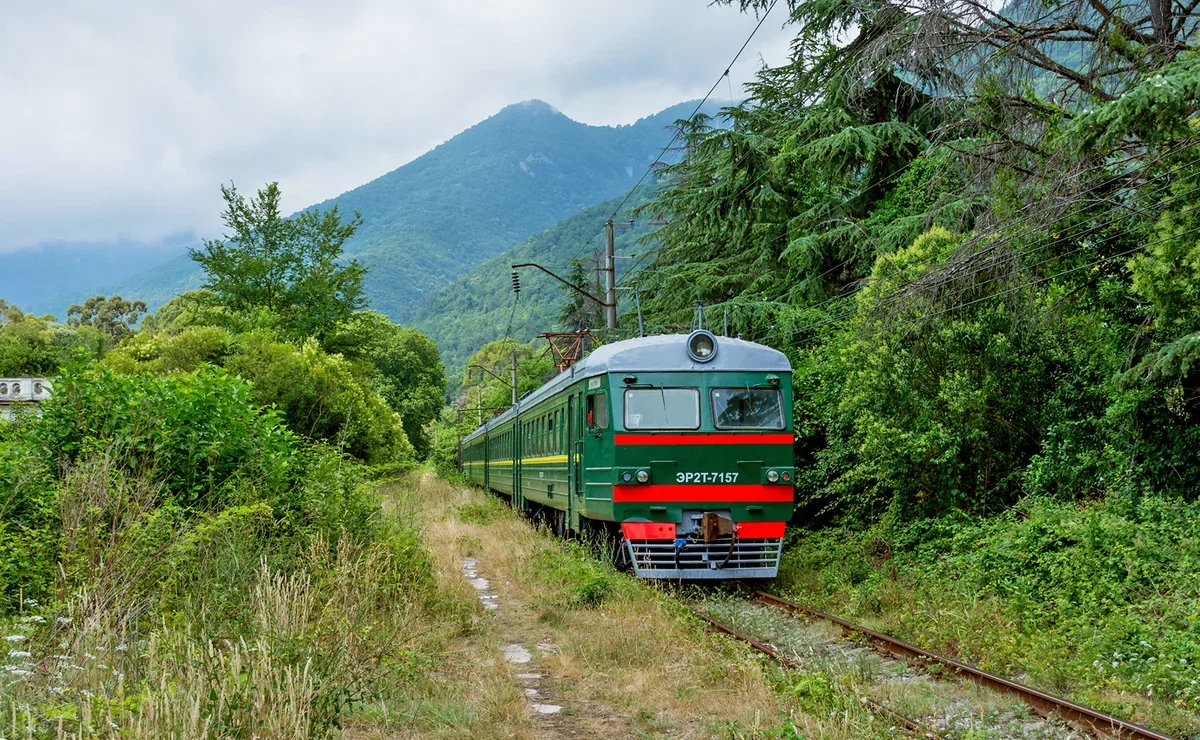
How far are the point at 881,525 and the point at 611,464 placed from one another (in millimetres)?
4467

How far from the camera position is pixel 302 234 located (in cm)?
3198

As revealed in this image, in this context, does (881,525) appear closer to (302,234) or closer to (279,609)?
(279,609)

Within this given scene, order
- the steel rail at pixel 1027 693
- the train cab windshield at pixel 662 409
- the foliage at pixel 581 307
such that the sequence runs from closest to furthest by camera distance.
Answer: the steel rail at pixel 1027 693
the train cab windshield at pixel 662 409
the foliage at pixel 581 307

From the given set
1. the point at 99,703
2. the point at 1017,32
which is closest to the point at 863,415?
the point at 1017,32

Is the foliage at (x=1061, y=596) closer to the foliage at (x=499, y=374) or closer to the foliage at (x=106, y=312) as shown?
the foliage at (x=499, y=374)

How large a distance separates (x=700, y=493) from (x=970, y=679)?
456 cm

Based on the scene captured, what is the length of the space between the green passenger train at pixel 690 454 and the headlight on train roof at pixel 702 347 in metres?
0.01

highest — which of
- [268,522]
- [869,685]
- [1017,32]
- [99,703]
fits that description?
[1017,32]

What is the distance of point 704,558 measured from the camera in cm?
1143

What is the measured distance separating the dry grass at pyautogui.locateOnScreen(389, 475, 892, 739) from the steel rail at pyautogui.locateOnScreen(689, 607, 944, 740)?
0.59 ft

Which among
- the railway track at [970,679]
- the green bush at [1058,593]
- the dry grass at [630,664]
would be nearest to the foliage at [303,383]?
the dry grass at [630,664]

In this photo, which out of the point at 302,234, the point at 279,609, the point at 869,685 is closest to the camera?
the point at 279,609

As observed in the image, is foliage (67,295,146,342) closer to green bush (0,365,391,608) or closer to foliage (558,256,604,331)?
foliage (558,256,604,331)

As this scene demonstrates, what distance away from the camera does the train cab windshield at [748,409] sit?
11.8 m
